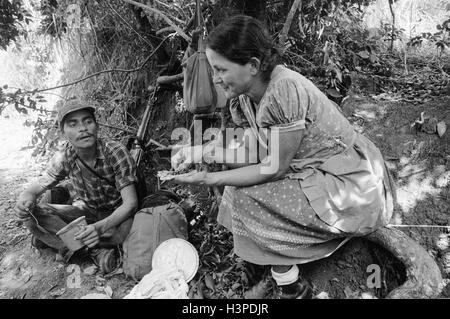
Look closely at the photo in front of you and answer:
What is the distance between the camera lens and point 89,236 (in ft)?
8.95

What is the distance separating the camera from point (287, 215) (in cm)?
200

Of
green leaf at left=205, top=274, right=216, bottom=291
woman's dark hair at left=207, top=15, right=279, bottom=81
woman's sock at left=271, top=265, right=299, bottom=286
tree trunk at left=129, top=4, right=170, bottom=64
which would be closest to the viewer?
woman's dark hair at left=207, top=15, right=279, bottom=81

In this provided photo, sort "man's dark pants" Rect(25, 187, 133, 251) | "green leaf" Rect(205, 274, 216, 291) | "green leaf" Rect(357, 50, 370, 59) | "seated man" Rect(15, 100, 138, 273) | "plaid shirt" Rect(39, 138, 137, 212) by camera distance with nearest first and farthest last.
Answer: "green leaf" Rect(205, 274, 216, 291)
"seated man" Rect(15, 100, 138, 273)
"plaid shirt" Rect(39, 138, 137, 212)
"man's dark pants" Rect(25, 187, 133, 251)
"green leaf" Rect(357, 50, 370, 59)

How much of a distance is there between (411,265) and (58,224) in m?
2.63

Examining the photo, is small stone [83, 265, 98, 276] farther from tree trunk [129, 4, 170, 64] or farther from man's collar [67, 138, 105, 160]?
tree trunk [129, 4, 170, 64]

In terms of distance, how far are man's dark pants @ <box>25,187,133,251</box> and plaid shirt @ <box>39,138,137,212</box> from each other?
4.5 inches

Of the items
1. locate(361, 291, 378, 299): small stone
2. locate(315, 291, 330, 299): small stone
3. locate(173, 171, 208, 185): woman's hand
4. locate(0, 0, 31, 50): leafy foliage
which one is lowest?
locate(315, 291, 330, 299): small stone

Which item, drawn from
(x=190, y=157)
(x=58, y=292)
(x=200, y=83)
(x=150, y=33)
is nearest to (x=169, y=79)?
(x=150, y=33)

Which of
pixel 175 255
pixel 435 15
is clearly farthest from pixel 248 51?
pixel 435 15

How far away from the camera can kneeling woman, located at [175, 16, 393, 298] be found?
191 centimetres

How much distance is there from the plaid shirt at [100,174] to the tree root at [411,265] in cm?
183

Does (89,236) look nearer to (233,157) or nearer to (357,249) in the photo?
(233,157)

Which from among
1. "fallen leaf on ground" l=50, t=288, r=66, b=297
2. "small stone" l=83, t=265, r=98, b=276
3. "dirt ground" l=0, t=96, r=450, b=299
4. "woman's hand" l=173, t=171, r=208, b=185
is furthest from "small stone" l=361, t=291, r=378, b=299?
"fallen leaf on ground" l=50, t=288, r=66, b=297

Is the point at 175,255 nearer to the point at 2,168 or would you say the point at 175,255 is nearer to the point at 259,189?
the point at 259,189
